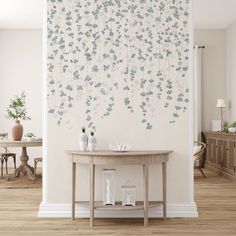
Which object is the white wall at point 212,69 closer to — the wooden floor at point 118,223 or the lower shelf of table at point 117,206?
the wooden floor at point 118,223

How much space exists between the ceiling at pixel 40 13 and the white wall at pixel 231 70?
240 millimetres

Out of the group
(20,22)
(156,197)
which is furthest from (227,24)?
(156,197)

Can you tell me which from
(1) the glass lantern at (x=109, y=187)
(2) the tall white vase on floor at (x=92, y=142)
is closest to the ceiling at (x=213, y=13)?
(2) the tall white vase on floor at (x=92, y=142)

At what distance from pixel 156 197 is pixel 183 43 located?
1772mm

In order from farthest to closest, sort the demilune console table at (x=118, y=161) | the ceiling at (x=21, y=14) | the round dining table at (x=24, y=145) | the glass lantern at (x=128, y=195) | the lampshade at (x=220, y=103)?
1. the lampshade at (x=220, y=103)
2. the ceiling at (x=21, y=14)
3. the round dining table at (x=24, y=145)
4. the glass lantern at (x=128, y=195)
5. the demilune console table at (x=118, y=161)

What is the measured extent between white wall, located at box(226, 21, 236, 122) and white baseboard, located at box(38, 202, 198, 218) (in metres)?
5.18

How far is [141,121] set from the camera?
5.34 m

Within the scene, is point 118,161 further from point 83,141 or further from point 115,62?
point 115,62

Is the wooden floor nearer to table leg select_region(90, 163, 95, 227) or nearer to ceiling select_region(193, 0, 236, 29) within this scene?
table leg select_region(90, 163, 95, 227)

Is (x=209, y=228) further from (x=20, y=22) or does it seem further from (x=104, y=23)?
(x=20, y=22)

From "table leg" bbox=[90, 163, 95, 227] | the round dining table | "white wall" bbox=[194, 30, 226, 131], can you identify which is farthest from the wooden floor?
"white wall" bbox=[194, 30, 226, 131]

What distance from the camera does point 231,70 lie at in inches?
403

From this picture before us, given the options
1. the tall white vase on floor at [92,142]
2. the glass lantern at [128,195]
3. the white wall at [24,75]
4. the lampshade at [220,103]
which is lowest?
the glass lantern at [128,195]

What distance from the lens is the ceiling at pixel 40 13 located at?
8.70 m
